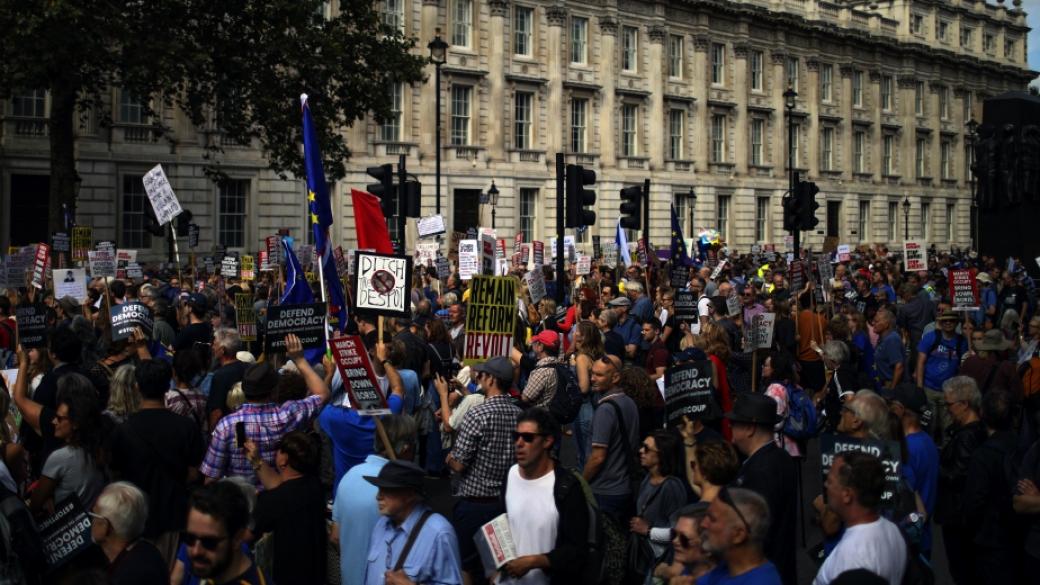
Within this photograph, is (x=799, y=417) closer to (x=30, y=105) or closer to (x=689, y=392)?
(x=689, y=392)

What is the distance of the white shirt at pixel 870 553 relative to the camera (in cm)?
556

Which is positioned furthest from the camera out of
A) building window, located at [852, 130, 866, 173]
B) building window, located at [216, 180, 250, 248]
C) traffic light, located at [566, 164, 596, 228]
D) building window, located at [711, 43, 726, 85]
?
building window, located at [852, 130, 866, 173]

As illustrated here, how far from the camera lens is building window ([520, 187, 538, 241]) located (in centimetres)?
4728

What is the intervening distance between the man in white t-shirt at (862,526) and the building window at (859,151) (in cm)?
6185

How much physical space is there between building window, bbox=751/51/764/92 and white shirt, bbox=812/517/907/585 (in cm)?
5402

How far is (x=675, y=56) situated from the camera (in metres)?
53.5

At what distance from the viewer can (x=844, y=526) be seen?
19.5 ft

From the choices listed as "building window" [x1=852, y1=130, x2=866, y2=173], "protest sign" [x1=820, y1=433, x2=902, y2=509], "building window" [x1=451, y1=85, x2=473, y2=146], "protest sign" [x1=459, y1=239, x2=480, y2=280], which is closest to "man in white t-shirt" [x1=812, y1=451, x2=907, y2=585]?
"protest sign" [x1=820, y1=433, x2=902, y2=509]

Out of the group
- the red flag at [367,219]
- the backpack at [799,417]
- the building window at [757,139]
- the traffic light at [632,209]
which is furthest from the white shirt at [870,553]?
the building window at [757,139]

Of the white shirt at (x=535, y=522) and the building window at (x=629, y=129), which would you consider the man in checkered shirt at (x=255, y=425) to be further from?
the building window at (x=629, y=129)

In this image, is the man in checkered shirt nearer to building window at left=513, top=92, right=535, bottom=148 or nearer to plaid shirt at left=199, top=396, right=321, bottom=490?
plaid shirt at left=199, top=396, right=321, bottom=490

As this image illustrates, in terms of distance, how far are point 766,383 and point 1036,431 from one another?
2.70 metres

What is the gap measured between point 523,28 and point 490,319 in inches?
1478

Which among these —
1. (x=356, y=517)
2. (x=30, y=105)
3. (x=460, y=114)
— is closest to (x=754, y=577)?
(x=356, y=517)
